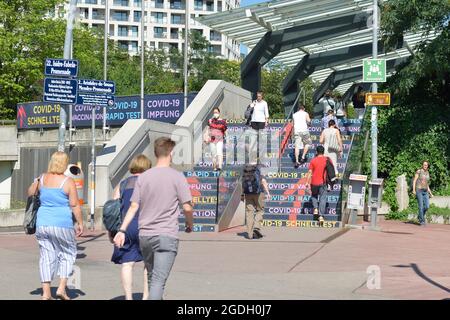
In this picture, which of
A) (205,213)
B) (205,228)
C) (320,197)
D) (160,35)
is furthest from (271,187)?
(160,35)

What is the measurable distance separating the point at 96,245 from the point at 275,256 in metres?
4.07

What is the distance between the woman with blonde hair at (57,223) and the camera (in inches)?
375

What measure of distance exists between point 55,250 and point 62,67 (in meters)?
6.84

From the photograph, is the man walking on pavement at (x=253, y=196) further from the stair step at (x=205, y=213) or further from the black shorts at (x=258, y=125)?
→ the black shorts at (x=258, y=125)

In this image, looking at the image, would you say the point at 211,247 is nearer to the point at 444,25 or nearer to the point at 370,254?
the point at 370,254

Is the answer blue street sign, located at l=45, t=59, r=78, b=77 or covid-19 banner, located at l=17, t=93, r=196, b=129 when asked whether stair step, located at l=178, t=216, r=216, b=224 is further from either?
covid-19 banner, located at l=17, t=93, r=196, b=129

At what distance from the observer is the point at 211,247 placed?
15781 millimetres

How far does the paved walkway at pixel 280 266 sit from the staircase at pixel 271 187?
88 centimetres

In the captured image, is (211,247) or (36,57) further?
(36,57)

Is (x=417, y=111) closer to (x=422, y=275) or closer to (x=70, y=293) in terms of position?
(x=422, y=275)

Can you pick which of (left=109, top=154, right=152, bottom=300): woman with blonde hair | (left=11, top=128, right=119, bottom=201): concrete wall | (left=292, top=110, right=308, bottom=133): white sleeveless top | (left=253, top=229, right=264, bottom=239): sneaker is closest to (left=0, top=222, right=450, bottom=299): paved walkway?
(left=253, top=229, right=264, bottom=239): sneaker

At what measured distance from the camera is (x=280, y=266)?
13062 millimetres
